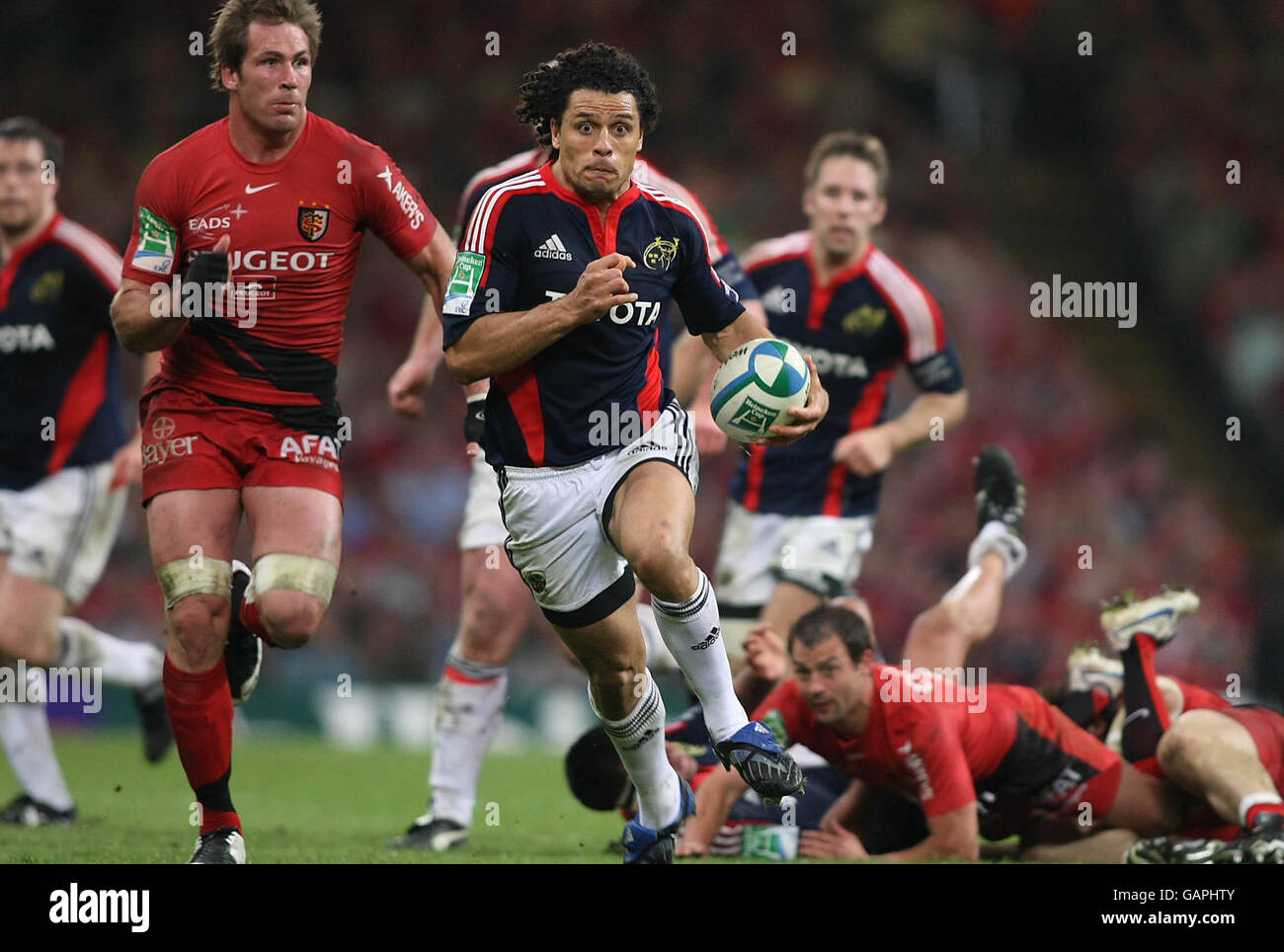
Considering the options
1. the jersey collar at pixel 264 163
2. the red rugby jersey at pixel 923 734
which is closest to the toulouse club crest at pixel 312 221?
the jersey collar at pixel 264 163

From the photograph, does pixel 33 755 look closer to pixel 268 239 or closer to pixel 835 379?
pixel 268 239

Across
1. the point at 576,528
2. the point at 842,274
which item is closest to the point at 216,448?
the point at 576,528

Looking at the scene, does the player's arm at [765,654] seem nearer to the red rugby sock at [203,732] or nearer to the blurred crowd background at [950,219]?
the red rugby sock at [203,732]

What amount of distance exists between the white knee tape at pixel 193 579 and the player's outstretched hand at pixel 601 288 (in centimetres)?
144

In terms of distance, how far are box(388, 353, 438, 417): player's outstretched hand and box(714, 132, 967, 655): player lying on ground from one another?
7.33 ft

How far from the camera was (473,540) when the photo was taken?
6730 mm

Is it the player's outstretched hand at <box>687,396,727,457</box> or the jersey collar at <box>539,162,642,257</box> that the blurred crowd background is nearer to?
the player's outstretched hand at <box>687,396,727,457</box>

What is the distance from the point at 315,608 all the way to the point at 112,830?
2.37 metres

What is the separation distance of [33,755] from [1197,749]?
505 cm

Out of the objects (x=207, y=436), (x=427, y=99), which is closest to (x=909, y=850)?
(x=207, y=436)

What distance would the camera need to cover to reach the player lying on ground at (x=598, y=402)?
484cm

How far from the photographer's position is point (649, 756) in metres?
5.23

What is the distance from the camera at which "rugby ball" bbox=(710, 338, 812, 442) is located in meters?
4.88

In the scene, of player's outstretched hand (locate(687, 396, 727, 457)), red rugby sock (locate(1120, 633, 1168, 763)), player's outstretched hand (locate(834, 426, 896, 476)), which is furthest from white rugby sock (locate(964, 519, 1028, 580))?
player's outstretched hand (locate(687, 396, 727, 457))
